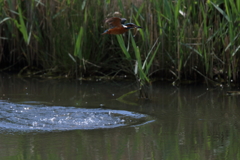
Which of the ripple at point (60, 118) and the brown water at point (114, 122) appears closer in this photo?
the brown water at point (114, 122)

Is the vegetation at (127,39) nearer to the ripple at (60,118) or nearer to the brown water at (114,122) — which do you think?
the brown water at (114,122)

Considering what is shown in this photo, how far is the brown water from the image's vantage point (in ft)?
8.48

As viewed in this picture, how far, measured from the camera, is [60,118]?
3.48 meters

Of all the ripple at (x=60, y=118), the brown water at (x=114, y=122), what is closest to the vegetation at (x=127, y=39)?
the brown water at (x=114, y=122)

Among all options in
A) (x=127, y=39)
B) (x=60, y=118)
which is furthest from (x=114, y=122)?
(x=127, y=39)

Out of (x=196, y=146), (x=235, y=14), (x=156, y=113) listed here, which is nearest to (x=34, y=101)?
(x=156, y=113)

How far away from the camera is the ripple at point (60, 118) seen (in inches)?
127

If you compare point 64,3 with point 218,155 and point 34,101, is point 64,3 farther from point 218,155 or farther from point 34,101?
point 218,155

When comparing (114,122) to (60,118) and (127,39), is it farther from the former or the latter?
(127,39)

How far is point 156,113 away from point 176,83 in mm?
1335

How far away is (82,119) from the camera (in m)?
3.45

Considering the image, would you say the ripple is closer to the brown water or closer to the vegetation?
the brown water

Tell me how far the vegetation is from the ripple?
89cm

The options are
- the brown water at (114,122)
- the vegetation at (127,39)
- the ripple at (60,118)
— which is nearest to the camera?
the brown water at (114,122)
